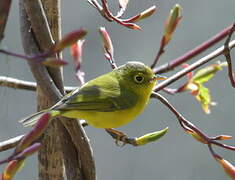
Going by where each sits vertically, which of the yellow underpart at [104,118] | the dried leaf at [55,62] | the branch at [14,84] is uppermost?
the branch at [14,84]

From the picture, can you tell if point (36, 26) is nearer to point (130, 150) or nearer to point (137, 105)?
point (137, 105)

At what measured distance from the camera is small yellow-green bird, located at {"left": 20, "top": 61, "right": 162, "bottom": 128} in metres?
0.81

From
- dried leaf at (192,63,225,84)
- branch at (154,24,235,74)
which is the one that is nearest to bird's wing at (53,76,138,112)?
dried leaf at (192,63,225,84)

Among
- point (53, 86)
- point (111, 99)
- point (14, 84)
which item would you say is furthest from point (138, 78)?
point (53, 86)

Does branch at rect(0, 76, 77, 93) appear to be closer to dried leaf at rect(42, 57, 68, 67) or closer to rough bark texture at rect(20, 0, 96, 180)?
rough bark texture at rect(20, 0, 96, 180)

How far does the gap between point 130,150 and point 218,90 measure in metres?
0.59

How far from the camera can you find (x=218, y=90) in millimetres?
2670

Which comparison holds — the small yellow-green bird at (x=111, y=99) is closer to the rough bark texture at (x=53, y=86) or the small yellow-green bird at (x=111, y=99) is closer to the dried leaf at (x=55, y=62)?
the rough bark texture at (x=53, y=86)

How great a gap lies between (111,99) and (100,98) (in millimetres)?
33

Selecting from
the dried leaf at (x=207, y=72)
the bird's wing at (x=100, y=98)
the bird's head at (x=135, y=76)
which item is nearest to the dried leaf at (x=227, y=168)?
the dried leaf at (x=207, y=72)

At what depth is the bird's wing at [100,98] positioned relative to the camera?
2.71 feet

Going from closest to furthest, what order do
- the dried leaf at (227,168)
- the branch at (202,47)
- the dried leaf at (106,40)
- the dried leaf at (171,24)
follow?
the branch at (202,47) < the dried leaf at (171,24) < the dried leaf at (227,168) < the dried leaf at (106,40)

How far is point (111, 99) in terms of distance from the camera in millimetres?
947

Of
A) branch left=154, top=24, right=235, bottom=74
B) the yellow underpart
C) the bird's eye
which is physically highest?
the bird's eye
